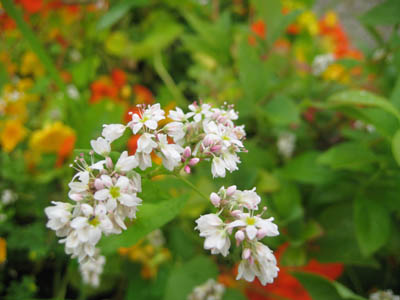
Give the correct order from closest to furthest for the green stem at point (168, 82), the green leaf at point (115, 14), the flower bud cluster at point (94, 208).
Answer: the flower bud cluster at point (94, 208) < the green leaf at point (115, 14) < the green stem at point (168, 82)

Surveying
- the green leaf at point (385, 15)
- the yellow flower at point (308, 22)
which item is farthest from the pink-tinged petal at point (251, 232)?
the yellow flower at point (308, 22)

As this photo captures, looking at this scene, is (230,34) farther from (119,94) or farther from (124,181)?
(124,181)

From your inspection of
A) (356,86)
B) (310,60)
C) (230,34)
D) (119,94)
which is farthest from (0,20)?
(356,86)

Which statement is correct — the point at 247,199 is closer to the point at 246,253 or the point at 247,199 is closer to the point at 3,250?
the point at 246,253

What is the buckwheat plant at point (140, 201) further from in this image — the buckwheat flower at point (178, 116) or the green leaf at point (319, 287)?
the green leaf at point (319, 287)

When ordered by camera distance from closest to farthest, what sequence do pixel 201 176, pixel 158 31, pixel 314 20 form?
pixel 201 176 < pixel 314 20 < pixel 158 31
